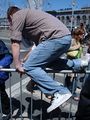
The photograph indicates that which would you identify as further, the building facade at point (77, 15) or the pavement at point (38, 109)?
the building facade at point (77, 15)

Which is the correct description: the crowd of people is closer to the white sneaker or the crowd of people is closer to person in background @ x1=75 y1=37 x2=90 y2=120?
the white sneaker

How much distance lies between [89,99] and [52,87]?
5.61 ft

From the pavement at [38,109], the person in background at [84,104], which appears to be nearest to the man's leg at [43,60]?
the pavement at [38,109]

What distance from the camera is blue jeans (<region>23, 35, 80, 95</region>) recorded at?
4137 millimetres

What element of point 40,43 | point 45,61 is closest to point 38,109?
point 45,61

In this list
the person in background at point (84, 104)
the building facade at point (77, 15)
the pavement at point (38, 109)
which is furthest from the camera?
the building facade at point (77, 15)

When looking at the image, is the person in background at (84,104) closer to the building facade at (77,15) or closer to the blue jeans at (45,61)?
the blue jeans at (45,61)

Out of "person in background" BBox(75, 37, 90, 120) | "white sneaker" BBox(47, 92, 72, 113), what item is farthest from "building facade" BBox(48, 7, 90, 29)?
"person in background" BBox(75, 37, 90, 120)

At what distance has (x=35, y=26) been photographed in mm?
4191

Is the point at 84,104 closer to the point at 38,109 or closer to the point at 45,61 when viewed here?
the point at 45,61

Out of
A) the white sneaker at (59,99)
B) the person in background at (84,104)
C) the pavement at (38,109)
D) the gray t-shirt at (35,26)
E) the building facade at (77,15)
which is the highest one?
the gray t-shirt at (35,26)

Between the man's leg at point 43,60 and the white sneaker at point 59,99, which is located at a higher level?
the man's leg at point 43,60

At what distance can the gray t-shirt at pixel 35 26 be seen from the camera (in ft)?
13.4

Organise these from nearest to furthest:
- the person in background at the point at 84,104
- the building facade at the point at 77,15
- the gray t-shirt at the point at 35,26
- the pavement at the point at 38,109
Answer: the person in background at the point at 84,104 < the gray t-shirt at the point at 35,26 < the pavement at the point at 38,109 < the building facade at the point at 77,15
